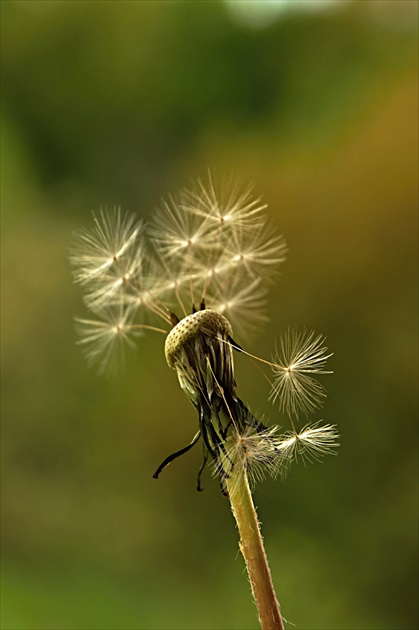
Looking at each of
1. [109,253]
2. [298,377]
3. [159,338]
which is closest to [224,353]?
[298,377]

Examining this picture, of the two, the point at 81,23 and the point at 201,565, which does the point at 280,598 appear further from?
the point at 81,23

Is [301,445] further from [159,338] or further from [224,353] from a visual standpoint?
[159,338]

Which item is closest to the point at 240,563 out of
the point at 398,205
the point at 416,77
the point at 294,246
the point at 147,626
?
the point at 147,626

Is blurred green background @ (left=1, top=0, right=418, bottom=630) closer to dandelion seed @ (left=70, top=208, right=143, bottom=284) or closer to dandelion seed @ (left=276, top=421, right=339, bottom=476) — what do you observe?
dandelion seed @ (left=70, top=208, right=143, bottom=284)

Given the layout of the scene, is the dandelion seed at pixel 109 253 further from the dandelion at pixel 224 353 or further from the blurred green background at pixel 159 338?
the blurred green background at pixel 159 338

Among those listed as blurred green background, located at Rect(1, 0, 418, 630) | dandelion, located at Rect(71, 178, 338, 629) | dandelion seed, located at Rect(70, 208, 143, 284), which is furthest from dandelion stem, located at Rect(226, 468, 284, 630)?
blurred green background, located at Rect(1, 0, 418, 630)
